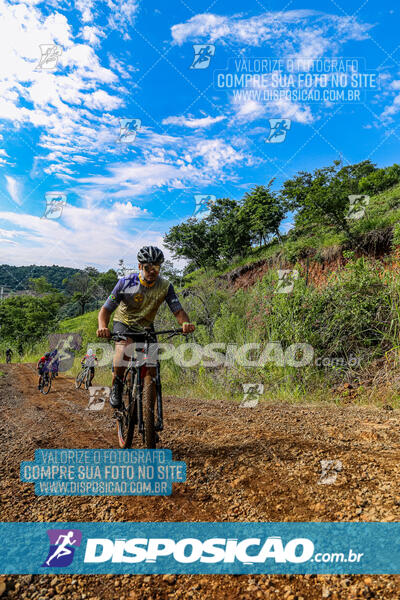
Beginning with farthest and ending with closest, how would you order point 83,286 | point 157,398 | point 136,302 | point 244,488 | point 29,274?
1. point 83,286
2. point 29,274
3. point 136,302
4. point 157,398
5. point 244,488

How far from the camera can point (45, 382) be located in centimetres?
1245

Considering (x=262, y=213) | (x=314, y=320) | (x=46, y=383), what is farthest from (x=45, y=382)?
(x=262, y=213)

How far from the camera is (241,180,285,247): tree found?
96.7ft

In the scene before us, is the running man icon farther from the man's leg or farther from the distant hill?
the distant hill

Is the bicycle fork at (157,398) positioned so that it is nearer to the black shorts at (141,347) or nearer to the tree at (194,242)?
the black shorts at (141,347)

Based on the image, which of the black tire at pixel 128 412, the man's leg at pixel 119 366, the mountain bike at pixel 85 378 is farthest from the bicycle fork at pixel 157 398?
the mountain bike at pixel 85 378

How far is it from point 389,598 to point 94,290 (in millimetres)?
69462

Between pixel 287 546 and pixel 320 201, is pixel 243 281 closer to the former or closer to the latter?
pixel 320 201

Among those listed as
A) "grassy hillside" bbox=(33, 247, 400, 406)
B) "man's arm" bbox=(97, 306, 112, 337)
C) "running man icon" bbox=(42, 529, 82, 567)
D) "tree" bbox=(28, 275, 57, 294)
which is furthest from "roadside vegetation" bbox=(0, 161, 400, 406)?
"tree" bbox=(28, 275, 57, 294)

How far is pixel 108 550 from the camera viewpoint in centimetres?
240

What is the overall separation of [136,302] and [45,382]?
985cm

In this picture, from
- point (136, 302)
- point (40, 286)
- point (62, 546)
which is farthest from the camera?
point (40, 286)

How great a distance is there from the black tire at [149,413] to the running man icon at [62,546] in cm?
114

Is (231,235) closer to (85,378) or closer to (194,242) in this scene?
(194,242)
